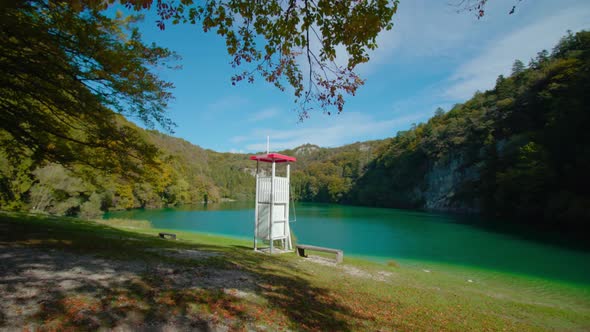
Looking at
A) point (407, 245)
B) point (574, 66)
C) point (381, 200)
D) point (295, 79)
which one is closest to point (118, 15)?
point (295, 79)

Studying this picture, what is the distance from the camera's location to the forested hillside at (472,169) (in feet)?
70.3

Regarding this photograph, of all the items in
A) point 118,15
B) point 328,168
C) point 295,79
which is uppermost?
point 328,168

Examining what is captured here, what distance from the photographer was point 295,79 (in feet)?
19.0

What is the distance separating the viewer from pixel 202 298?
4.73 metres

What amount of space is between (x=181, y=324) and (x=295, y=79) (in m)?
4.17

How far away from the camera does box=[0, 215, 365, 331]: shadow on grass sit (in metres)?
3.77

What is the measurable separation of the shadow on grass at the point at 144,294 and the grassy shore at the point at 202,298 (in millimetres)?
13

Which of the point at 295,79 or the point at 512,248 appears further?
the point at 512,248

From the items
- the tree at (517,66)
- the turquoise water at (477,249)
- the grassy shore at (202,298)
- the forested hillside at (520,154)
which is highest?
the tree at (517,66)

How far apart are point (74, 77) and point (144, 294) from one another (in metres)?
6.25

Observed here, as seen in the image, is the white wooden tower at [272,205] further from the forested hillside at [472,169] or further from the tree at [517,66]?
the tree at [517,66]

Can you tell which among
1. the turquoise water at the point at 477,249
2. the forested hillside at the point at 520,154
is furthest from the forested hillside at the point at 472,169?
the turquoise water at the point at 477,249

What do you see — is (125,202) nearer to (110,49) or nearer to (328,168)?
(110,49)

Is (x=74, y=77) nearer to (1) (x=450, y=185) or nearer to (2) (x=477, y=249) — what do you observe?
(2) (x=477, y=249)
